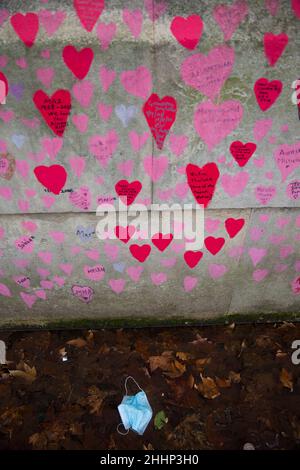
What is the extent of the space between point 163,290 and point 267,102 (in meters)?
1.86

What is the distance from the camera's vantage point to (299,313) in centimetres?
352

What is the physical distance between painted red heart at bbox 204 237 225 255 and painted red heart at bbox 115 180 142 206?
0.77 m

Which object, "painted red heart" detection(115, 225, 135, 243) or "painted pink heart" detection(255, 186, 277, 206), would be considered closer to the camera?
"painted pink heart" detection(255, 186, 277, 206)

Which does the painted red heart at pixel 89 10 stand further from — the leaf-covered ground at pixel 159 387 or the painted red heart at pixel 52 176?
the leaf-covered ground at pixel 159 387

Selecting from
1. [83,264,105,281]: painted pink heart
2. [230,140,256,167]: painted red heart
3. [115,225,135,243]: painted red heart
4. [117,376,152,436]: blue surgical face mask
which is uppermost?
[230,140,256,167]: painted red heart

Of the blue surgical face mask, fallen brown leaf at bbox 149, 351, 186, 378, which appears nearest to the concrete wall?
fallen brown leaf at bbox 149, 351, 186, 378

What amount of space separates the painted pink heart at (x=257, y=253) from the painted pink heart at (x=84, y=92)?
6.10 ft

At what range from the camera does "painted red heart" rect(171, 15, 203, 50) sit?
2.02 m

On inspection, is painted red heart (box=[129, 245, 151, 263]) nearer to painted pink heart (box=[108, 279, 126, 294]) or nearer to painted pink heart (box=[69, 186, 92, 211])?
painted pink heart (box=[108, 279, 126, 294])

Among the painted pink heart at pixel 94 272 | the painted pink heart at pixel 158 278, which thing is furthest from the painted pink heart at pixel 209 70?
the painted pink heart at pixel 94 272

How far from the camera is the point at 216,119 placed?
92.4 inches

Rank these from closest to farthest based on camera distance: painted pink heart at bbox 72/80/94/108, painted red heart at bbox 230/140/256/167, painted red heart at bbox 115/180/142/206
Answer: painted pink heart at bbox 72/80/94/108 → painted red heart at bbox 230/140/256/167 → painted red heart at bbox 115/180/142/206

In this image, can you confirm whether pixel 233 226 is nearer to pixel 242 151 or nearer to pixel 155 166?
pixel 242 151

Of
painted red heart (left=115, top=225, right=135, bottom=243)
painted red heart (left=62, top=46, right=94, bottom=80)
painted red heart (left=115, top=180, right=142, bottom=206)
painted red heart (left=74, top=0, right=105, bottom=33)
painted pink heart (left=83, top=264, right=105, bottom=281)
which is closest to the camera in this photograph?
painted red heart (left=74, top=0, right=105, bottom=33)
